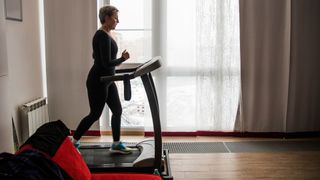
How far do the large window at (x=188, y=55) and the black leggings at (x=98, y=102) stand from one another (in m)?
0.94

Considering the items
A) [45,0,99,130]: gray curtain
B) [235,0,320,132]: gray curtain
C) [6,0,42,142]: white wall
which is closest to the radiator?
[6,0,42,142]: white wall

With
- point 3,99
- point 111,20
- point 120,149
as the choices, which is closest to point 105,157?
point 120,149

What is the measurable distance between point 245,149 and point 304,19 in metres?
1.72

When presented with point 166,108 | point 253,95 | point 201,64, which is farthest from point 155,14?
point 253,95

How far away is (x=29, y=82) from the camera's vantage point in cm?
371

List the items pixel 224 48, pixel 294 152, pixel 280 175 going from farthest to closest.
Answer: pixel 224 48, pixel 294 152, pixel 280 175

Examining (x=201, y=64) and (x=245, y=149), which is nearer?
(x=245, y=149)

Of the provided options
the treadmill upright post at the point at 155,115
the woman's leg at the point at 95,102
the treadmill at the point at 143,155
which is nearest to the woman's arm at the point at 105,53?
the treadmill at the point at 143,155

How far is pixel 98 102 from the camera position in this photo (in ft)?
10.1

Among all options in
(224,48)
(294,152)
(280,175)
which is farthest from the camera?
(224,48)

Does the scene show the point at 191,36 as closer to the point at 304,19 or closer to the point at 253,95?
the point at 253,95

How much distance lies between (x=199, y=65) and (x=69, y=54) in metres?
1.57

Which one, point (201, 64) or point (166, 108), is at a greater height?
point (201, 64)

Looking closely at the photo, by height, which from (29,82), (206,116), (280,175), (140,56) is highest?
(140,56)
